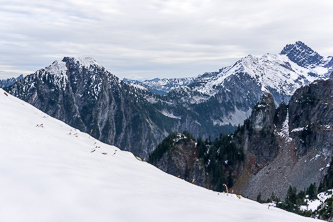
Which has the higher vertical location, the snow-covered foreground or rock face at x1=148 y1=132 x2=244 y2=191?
the snow-covered foreground

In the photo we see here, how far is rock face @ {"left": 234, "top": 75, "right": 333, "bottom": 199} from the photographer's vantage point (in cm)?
10400

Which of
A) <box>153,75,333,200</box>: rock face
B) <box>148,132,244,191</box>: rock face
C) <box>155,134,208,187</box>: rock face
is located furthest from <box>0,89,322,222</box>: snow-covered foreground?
<box>155,134,208,187</box>: rock face

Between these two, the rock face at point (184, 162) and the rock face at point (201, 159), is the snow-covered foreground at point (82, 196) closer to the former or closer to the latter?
the rock face at point (201, 159)

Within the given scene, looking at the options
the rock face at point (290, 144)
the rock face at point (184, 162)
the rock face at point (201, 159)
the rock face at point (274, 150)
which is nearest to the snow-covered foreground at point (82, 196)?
the rock face at point (290, 144)

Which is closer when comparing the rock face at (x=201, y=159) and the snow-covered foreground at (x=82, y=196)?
the snow-covered foreground at (x=82, y=196)

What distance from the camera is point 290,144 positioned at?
386 ft

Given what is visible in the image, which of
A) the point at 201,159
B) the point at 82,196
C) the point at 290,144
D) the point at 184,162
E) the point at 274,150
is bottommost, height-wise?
the point at 184,162

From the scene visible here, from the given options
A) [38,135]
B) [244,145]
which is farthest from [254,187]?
A: [38,135]

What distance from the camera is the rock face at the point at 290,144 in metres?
104

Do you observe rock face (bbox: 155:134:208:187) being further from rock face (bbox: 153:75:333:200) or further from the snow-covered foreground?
the snow-covered foreground

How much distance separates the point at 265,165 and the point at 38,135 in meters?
118

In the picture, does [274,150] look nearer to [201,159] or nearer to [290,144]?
[290,144]

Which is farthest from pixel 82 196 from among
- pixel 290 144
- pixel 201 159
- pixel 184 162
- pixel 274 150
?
pixel 290 144

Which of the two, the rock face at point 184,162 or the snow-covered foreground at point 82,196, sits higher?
the snow-covered foreground at point 82,196
